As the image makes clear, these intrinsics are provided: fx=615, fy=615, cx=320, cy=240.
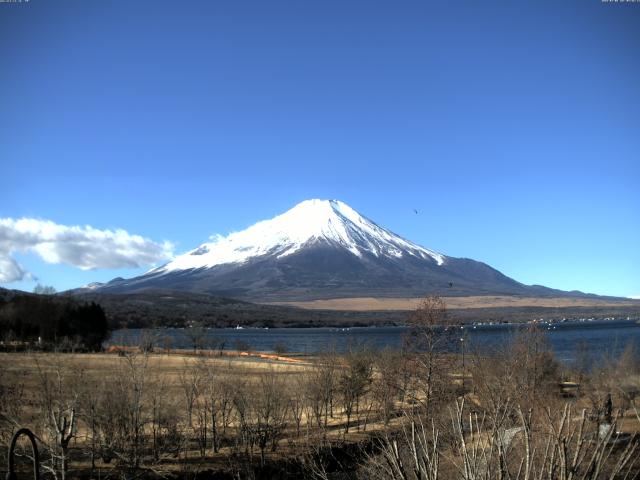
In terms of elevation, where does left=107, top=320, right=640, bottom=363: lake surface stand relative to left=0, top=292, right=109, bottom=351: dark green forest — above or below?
below

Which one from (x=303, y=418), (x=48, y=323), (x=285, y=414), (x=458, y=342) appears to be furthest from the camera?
(x=48, y=323)

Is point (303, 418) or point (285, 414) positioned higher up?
point (285, 414)

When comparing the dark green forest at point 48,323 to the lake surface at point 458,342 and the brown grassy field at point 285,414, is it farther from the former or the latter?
the brown grassy field at point 285,414

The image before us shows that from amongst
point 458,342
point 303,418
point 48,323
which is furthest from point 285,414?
point 48,323

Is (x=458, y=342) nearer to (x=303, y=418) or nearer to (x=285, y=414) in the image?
(x=303, y=418)

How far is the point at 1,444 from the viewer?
23.5m

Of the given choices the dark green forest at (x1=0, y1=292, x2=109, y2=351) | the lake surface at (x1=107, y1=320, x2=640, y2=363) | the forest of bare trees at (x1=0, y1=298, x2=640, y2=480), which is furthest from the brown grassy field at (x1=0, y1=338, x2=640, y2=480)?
the dark green forest at (x1=0, y1=292, x2=109, y2=351)

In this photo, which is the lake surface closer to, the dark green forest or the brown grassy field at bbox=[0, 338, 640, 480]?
the brown grassy field at bbox=[0, 338, 640, 480]

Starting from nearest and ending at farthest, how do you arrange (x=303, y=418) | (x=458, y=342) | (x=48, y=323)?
(x=303, y=418)
(x=458, y=342)
(x=48, y=323)

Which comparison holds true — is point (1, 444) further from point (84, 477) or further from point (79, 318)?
point (79, 318)

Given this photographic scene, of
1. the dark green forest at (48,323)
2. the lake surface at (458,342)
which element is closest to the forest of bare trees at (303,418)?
the lake surface at (458,342)

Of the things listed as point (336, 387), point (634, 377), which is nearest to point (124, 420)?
point (336, 387)

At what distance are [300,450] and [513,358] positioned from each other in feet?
47.0

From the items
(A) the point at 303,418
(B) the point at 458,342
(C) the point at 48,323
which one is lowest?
(A) the point at 303,418
